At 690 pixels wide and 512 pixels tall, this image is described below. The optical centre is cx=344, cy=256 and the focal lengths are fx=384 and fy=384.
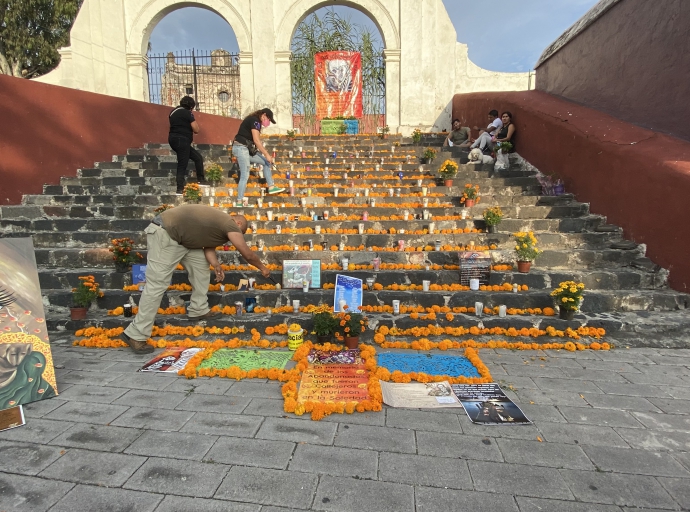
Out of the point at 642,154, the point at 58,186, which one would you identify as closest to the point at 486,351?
the point at 642,154

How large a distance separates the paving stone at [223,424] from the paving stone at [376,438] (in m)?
0.63

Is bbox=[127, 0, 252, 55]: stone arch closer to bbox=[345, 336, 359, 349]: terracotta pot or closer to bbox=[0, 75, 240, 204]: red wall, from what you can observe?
bbox=[0, 75, 240, 204]: red wall

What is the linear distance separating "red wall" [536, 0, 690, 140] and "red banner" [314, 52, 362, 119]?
25.9 ft

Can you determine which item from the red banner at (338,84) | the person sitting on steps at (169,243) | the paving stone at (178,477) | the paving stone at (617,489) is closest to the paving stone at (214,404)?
the paving stone at (178,477)

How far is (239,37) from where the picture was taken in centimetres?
1382

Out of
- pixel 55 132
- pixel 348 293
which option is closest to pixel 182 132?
pixel 55 132

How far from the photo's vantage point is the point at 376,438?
264 cm

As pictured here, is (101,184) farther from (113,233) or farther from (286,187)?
(286,187)

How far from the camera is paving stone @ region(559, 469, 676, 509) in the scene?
2.09m

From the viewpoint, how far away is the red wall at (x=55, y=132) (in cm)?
679

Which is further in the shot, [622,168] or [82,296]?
[622,168]

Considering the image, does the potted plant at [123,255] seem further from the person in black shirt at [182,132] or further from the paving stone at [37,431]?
the paving stone at [37,431]

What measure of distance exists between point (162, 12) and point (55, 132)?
353 inches

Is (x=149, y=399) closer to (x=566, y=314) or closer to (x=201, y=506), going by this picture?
(x=201, y=506)
